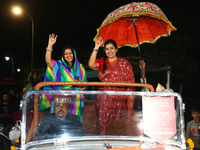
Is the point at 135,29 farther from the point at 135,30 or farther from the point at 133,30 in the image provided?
the point at 133,30

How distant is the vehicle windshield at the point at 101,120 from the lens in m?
1.50

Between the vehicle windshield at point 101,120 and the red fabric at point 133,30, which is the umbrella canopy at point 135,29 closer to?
the red fabric at point 133,30

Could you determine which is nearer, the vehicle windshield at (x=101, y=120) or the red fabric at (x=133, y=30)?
the vehicle windshield at (x=101, y=120)

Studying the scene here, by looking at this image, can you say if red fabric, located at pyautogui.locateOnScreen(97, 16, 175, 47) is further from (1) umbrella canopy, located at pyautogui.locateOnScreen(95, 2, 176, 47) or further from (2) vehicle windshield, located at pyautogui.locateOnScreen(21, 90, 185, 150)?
(2) vehicle windshield, located at pyautogui.locateOnScreen(21, 90, 185, 150)

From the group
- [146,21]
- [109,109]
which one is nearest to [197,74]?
[146,21]

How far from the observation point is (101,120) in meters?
1.76

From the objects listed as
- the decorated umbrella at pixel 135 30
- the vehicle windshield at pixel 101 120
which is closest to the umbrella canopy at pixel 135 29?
the decorated umbrella at pixel 135 30

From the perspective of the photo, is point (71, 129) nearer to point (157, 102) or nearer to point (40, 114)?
point (40, 114)

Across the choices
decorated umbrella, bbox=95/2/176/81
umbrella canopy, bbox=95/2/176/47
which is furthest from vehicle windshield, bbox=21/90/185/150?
umbrella canopy, bbox=95/2/176/47

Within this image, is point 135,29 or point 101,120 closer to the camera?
point 101,120

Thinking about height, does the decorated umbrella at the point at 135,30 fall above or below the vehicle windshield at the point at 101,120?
above

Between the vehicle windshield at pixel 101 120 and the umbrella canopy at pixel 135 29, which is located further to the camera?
the umbrella canopy at pixel 135 29

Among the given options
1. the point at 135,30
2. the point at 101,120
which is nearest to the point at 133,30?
the point at 135,30

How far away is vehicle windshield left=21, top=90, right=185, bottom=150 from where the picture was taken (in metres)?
1.50
